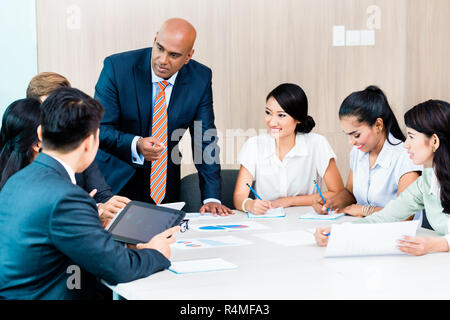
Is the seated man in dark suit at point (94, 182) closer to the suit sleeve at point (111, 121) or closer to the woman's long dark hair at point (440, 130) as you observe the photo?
the suit sleeve at point (111, 121)

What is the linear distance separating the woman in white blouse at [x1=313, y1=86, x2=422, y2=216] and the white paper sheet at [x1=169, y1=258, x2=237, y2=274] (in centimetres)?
107

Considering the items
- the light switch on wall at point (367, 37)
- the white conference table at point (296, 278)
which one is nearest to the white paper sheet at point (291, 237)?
the white conference table at point (296, 278)

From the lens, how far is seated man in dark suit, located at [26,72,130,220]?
2.06 meters

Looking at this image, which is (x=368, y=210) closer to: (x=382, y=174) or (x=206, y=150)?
(x=382, y=174)

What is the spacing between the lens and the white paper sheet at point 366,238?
1.72m

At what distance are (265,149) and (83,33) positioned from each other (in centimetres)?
178

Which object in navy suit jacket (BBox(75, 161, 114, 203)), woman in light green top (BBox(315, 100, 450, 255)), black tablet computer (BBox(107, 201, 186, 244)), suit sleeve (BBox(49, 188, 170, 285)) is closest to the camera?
suit sleeve (BBox(49, 188, 170, 285))

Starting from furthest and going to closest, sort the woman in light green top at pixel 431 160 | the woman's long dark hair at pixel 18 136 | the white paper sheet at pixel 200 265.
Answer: the woman in light green top at pixel 431 160
the woman's long dark hair at pixel 18 136
the white paper sheet at pixel 200 265

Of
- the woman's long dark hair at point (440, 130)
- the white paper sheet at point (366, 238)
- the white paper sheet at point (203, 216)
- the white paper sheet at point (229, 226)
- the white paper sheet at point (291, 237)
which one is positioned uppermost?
the woman's long dark hair at point (440, 130)

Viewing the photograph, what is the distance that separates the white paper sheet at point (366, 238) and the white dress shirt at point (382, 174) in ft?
3.09

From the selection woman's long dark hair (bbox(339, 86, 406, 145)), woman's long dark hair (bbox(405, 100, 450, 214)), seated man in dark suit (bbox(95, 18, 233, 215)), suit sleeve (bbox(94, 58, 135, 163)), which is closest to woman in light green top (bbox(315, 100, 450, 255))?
woman's long dark hair (bbox(405, 100, 450, 214))

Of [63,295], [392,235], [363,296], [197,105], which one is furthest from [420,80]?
[63,295]

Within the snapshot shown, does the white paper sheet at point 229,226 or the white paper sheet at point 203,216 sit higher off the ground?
the white paper sheet at point 229,226

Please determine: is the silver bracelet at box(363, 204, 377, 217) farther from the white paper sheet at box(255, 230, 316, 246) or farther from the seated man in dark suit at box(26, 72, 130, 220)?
the seated man in dark suit at box(26, 72, 130, 220)
